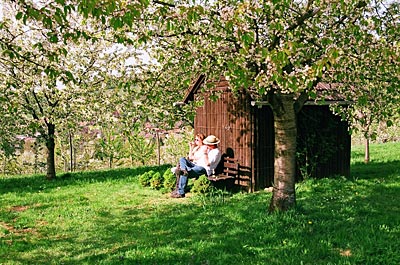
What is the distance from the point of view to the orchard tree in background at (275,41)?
18.6 ft

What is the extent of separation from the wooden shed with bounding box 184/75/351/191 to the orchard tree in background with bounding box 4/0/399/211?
257 centimetres

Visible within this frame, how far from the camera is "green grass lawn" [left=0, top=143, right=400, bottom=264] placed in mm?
5773

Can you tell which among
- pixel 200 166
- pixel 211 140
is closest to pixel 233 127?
pixel 211 140

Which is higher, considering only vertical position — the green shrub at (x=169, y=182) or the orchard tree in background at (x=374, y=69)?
the orchard tree in background at (x=374, y=69)

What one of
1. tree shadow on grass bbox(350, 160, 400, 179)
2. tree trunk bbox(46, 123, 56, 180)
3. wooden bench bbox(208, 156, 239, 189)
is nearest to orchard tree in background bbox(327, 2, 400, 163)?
wooden bench bbox(208, 156, 239, 189)

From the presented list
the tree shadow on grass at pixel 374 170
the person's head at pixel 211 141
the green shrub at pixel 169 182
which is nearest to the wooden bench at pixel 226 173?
the person's head at pixel 211 141

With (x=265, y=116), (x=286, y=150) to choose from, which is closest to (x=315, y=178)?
(x=265, y=116)

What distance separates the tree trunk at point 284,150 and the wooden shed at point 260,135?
2.44 m

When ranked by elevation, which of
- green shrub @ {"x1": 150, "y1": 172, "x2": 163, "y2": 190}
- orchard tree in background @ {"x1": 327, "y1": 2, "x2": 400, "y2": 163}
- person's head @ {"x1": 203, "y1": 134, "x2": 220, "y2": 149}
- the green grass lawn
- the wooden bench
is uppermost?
orchard tree in background @ {"x1": 327, "y1": 2, "x2": 400, "y2": 163}

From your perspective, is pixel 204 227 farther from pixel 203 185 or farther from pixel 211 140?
pixel 211 140

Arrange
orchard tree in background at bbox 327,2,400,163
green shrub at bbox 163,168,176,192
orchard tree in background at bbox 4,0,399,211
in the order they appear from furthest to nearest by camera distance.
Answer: green shrub at bbox 163,168,176,192
orchard tree in background at bbox 327,2,400,163
orchard tree in background at bbox 4,0,399,211

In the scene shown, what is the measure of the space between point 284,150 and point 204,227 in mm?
1943

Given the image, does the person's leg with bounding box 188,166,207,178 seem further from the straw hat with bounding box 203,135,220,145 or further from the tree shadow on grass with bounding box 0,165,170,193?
the tree shadow on grass with bounding box 0,165,170,193

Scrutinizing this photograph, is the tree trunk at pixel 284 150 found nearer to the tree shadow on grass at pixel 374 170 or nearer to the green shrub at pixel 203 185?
the green shrub at pixel 203 185
